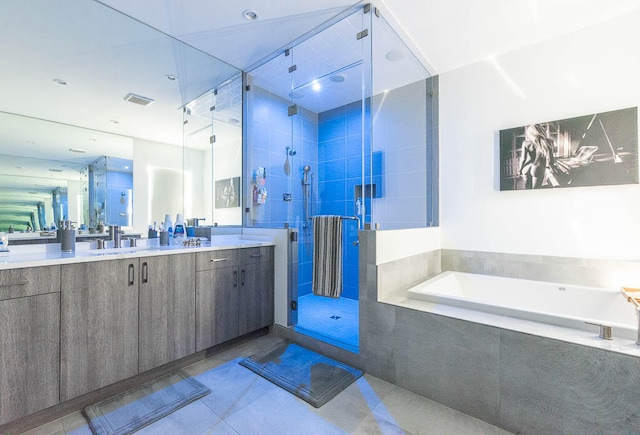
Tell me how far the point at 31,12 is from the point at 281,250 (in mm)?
2450

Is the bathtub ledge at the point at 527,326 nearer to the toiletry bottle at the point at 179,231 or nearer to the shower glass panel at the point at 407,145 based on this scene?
the shower glass panel at the point at 407,145

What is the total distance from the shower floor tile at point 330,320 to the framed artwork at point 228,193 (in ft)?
4.22

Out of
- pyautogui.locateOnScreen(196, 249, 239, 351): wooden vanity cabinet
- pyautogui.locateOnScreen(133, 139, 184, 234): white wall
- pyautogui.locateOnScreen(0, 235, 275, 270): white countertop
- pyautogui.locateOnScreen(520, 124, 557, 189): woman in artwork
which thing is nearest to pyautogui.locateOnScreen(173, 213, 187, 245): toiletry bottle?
pyautogui.locateOnScreen(133, 139, 184, 234): white wall

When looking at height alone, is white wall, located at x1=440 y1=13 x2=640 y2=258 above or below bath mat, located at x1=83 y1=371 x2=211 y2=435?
above

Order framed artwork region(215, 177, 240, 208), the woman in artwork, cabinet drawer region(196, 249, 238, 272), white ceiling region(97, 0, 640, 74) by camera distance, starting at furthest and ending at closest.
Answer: framed artwork region(215, 177, 240, 208)
the woman in artwork
cabinet drawer region(196, 249, 238, 272)
white ceiling region(97, 0, 640, 74)

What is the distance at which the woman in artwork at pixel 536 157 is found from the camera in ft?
7.95

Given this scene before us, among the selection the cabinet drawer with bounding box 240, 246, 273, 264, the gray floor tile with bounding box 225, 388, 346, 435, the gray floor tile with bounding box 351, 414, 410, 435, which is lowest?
the gray floor tile with bounding box 351, 414, 410, 435

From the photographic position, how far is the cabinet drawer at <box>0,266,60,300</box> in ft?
4.53

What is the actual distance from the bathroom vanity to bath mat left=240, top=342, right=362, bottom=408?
0.40 metres

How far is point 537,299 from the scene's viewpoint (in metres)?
2.42

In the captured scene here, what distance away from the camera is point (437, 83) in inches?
121

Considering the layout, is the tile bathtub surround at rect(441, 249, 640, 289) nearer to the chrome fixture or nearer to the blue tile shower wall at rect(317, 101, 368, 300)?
the blue tile shower wall at rect(317, 101, 368, 300)

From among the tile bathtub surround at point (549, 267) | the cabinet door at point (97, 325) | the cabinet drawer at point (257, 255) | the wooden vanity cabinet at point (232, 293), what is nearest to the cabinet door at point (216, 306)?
the wooden vanity cabinet at point (232, 293)

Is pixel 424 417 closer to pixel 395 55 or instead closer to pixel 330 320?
pixel 330 320
